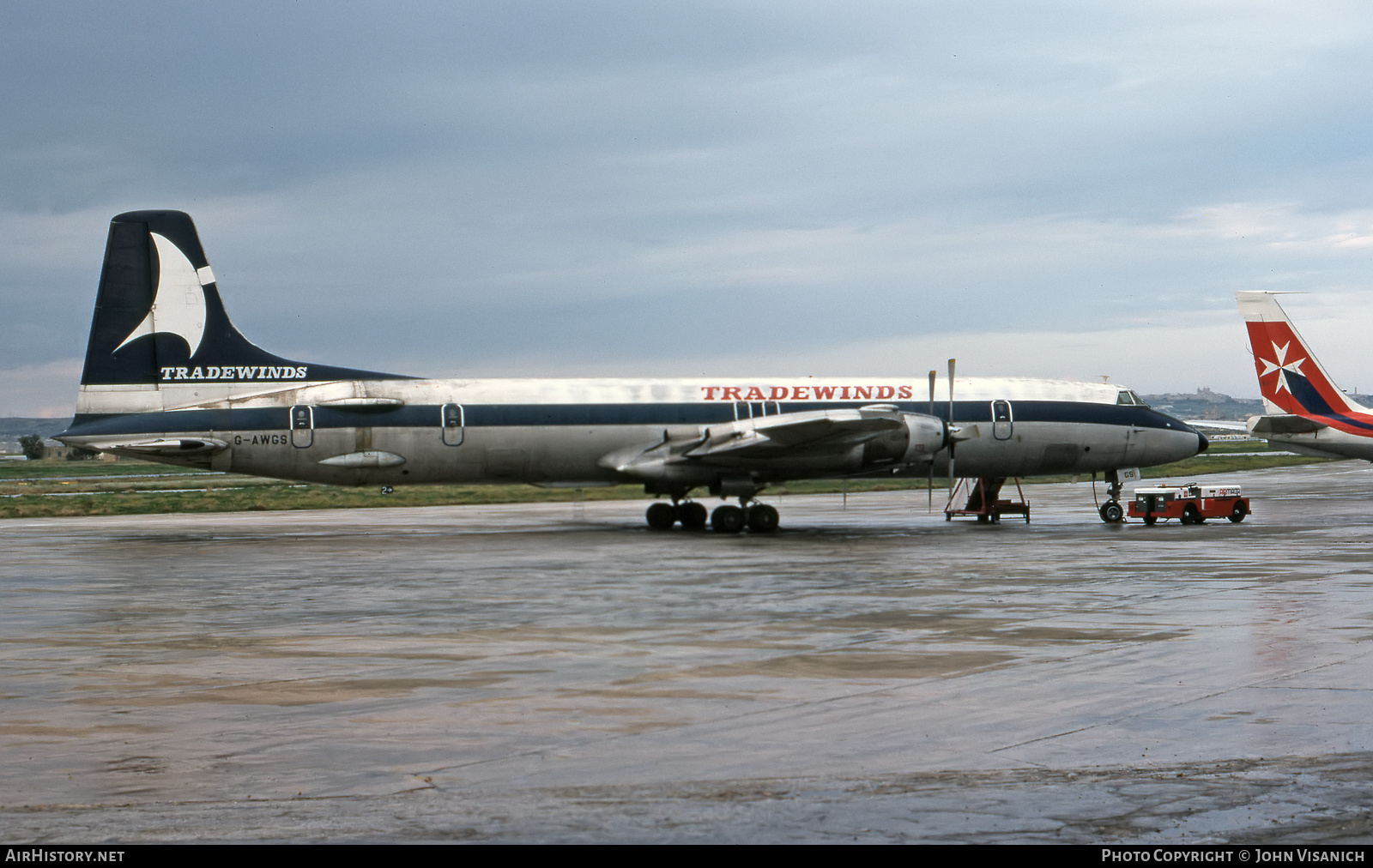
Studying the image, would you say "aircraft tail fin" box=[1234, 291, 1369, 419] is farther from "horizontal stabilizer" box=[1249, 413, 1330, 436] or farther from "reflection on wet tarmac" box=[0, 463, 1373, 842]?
"reflection on wet tarmac" box=[0, 463, 1373, 842]

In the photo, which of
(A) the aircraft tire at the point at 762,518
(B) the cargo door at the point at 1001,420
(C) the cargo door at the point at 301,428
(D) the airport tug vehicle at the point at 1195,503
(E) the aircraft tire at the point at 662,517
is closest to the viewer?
(C) the cargo door at the point at 301,428

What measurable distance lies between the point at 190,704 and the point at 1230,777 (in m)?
8.61

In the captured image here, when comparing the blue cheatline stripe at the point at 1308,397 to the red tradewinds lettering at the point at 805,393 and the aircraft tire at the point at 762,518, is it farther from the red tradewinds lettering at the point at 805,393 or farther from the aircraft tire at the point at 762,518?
the aircraft tire at the point at 762,518

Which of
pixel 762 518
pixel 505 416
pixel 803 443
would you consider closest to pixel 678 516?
pixel 762 518

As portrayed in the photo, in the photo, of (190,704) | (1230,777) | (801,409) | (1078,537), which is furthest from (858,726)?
(801,409)

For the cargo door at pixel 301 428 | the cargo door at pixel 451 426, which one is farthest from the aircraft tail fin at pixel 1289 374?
the cargo door at pixel 301 428

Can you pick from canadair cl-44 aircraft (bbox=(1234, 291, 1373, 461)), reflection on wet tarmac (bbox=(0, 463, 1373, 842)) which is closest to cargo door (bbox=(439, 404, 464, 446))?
reflection on wet tarmac (bbox=(0, 463, 1373, 842))

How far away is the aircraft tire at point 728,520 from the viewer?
34094 millimetres

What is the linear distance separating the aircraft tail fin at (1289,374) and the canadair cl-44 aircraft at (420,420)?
12584 millimetres

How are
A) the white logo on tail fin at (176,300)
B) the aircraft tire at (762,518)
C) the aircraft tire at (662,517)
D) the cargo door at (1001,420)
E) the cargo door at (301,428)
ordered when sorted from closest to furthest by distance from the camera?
the cargo door at (301,428) < the aircraft tire at (762,518) < the white logo on tail fin at (176,300) < the aircraft tire at (662,517) < the cargo door at (1001,420)

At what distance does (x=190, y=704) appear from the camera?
1117 cm

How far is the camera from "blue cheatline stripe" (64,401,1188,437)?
33.4m

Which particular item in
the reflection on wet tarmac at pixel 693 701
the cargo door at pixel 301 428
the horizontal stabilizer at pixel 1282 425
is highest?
the cargo door at pixel 301 428

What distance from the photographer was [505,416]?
34688 millimetres
